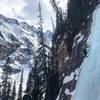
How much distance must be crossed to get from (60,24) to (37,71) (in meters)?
8.55

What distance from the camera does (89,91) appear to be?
2944 cm

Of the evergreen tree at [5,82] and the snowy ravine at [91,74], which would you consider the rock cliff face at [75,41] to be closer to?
the snowy ravine at [91,74]

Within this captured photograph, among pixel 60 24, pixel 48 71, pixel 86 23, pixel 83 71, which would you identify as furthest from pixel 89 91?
pixel 60 24

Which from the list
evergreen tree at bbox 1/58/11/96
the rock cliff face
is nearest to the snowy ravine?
the rock cliff face

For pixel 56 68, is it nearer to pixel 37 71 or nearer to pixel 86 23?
pixel 37 71

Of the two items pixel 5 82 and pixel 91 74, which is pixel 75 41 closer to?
pixel 91 74

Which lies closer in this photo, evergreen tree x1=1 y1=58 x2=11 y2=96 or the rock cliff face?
the rock cliff face

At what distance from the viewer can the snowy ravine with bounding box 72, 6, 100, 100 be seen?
2902 centimetres

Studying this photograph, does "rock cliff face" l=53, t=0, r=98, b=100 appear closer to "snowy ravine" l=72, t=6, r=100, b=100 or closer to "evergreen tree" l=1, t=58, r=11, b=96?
"snowy ravine" l=72, t=6, r=100, b=100

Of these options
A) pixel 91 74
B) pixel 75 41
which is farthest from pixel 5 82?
pixel 91 74

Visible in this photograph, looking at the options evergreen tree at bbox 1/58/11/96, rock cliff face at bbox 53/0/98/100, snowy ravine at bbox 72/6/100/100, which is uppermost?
evergreen tree at bbox 1/58/11/96

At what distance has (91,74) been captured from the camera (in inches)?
1208

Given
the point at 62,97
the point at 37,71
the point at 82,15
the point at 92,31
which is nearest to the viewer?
the point at 92,31

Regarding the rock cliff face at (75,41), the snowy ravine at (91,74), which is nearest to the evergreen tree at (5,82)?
the rock cliff face at (75,41)
